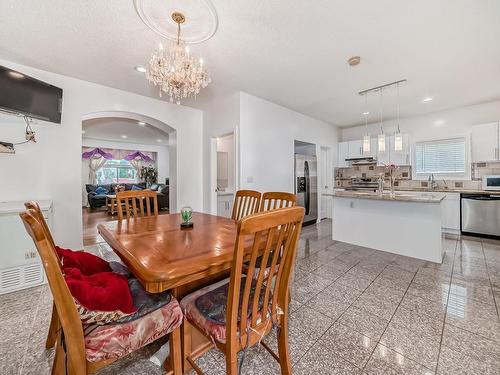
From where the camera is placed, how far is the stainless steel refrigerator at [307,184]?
4.96 meters

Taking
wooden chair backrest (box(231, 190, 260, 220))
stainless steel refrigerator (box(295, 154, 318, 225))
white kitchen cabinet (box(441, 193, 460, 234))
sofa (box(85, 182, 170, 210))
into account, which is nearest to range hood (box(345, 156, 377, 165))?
stainless steel refrigerator (box(295, 154, 318, 225))

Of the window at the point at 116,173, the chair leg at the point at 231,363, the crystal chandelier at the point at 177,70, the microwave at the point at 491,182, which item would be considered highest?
the crystal chandelier at the point at 177,70

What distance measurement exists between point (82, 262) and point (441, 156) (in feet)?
21.5

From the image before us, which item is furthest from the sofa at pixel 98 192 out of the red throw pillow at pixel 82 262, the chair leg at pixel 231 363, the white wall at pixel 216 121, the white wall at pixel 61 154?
the chair leg at pixel 231 363

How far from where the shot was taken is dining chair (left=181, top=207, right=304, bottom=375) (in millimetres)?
897

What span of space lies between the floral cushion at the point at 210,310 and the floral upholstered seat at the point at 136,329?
0.07m

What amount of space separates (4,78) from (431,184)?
744 cm

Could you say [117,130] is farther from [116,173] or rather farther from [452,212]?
[452,212]

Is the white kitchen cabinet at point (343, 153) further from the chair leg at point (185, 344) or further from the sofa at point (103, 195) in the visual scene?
the chair leg at point (185, 344)

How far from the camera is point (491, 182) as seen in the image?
13.8 feet

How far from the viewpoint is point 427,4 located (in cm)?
183

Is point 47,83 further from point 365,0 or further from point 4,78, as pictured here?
point 365,0

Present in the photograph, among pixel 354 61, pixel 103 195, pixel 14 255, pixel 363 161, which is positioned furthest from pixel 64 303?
pixel 103 195

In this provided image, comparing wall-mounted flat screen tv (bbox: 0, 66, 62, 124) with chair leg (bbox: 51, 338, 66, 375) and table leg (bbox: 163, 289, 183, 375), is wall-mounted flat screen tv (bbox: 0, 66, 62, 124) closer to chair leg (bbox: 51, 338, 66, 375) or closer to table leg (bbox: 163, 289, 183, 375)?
chair leg (bbox: 51, 338, 66, 375)
